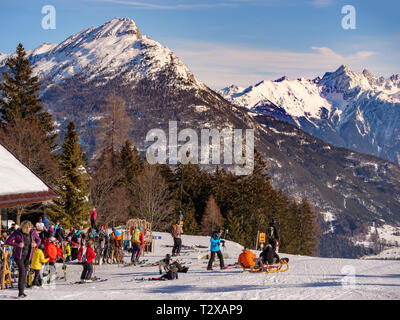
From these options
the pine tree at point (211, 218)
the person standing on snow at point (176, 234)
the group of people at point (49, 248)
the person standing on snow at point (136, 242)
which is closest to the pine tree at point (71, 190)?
the group of people at point (49, 248)

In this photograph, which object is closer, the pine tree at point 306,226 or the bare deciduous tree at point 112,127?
the bare deciduous tree at point 112,127

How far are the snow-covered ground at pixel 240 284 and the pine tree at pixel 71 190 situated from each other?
15.4 m

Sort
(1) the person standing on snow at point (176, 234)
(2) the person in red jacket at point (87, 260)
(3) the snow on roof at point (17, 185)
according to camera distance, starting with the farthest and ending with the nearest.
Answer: (1) the person standing on snow at point (176, 234), (3) the snow on roof at point (17, 185), (2) the person in red jacket at point (87, 260)

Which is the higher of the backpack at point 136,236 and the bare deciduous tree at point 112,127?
the bare deciduous tree at point 112,127

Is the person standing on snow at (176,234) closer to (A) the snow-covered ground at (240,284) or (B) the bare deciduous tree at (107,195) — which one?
(A) the snow-covered ground at (240,284)

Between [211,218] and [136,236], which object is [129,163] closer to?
[211,218]

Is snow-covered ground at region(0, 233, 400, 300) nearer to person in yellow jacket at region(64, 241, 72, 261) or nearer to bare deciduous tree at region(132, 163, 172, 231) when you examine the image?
person in yellow jacket at region(64, 241, 72, 261)

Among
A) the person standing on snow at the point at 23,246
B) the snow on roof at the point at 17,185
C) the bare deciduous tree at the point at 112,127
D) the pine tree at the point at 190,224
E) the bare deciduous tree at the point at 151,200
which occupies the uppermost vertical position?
the bare deciduous tree at the point at 112,127

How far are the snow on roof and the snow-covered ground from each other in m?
3.03

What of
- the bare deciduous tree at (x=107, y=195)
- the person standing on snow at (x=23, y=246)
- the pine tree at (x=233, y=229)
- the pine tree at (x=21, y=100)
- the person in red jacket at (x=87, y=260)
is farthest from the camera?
the pine tree at (x=233, y=229)

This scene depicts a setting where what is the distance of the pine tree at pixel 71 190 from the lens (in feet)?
117

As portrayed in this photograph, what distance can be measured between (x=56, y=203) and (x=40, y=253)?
23177 mm
